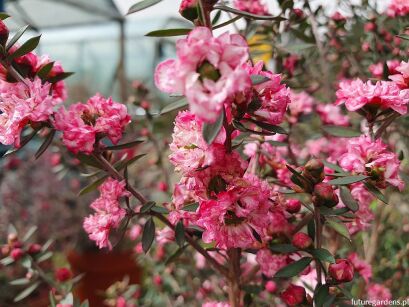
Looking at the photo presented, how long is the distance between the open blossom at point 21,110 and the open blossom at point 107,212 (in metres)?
0.14

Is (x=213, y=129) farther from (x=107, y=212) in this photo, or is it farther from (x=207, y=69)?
(x=107, y=212)

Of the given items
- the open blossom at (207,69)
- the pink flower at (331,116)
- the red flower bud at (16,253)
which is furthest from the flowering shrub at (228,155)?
the pink flower at (331,116)

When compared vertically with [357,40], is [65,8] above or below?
below

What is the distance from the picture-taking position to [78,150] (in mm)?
684

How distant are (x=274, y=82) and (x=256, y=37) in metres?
0.76

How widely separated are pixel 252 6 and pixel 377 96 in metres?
0.45

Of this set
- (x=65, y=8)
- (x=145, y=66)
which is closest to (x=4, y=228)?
(x=65, y=8)

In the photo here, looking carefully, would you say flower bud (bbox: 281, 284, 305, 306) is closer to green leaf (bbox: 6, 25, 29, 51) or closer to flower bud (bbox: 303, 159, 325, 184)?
flower bud (bbox: 303, 159, 325, 184)

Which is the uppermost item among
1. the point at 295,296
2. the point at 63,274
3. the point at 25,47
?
the point at 25,47

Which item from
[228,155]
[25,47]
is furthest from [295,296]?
Answer: [25,47]

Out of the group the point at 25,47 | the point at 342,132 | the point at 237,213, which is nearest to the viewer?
the point at 237,213

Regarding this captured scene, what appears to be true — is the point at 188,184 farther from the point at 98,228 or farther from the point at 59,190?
the point at 59,190

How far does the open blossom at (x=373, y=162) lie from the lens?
25.4 inches

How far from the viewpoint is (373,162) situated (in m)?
0.64
